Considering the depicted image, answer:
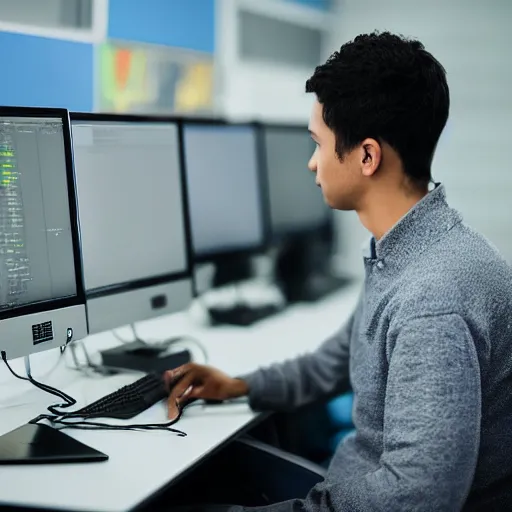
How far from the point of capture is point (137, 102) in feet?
7.57

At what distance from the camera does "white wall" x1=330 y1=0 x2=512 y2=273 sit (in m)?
2.87

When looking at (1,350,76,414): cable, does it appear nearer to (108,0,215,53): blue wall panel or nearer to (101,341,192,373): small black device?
(101,341,192,373): small black device

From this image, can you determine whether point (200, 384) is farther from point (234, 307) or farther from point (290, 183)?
point (290, 183)

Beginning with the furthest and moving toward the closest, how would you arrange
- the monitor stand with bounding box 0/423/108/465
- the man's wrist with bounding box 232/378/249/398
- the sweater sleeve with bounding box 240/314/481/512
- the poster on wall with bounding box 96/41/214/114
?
the poster on wall with bounding box 96/41/214/114
the man's wrist with bounding box 232/378/249/398
the monitor stand with bounding box 0/423/108/465
the sweater sleeve with bounding box 240/314/481/512

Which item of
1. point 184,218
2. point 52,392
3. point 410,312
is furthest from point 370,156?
point 52,392

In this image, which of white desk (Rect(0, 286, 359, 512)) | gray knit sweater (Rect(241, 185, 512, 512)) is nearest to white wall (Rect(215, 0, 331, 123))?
white desk (Rect(0, 286, 359, 512))

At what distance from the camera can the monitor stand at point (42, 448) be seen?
1.11 m

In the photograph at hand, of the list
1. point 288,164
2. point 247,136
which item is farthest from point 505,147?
point 247,136

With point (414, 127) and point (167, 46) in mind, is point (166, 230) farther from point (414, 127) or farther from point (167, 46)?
point (167, 46)

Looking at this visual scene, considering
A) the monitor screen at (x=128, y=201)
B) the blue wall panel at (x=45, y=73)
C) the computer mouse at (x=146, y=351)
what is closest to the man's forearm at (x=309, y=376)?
the computer mouse at (x=146, y=351)

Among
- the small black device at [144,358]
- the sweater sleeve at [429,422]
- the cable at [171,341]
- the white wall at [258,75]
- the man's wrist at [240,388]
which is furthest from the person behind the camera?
the white wall at [258,75]

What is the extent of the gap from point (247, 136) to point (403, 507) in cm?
147

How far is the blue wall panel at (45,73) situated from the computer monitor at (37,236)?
460 millimetres

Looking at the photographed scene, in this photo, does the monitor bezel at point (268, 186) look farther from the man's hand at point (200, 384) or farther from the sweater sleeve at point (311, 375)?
the man's hand at point (200, 384)
